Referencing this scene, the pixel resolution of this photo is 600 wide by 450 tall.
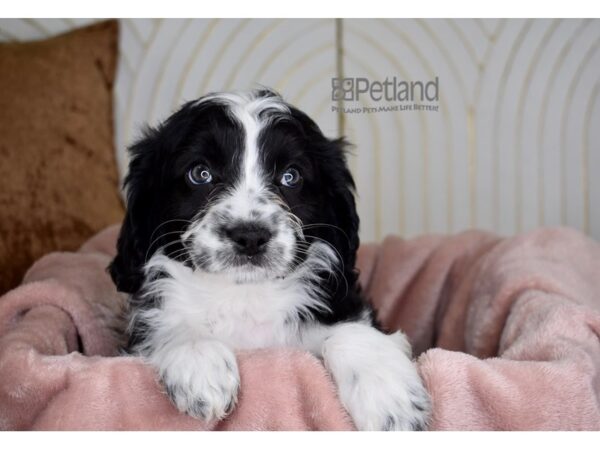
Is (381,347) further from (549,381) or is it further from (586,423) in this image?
(586,423)

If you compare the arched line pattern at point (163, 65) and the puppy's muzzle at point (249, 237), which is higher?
the arched line pattern at point (163, 65)

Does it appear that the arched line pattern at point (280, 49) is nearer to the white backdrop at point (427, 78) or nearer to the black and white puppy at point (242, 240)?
the white backdrop at point (427, 78)

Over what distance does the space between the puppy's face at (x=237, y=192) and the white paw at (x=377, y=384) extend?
35 cm

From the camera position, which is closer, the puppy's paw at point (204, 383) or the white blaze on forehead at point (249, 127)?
the puppy's paw at point (204, 383)

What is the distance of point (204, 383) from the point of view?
6.86 feet

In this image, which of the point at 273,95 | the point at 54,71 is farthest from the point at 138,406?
the point at 54,71

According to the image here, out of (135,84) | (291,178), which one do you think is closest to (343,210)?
(291,178)

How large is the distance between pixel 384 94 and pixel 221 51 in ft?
3.28

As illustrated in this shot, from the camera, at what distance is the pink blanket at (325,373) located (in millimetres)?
2145

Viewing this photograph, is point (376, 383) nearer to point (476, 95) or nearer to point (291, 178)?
point (291, 178)

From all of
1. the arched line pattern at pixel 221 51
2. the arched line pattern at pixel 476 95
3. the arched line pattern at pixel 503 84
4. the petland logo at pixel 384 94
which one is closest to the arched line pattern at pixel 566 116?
the arched line pattern at pixel 503 84

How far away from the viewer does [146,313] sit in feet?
8.84

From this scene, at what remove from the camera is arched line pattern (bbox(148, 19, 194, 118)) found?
4.62m
